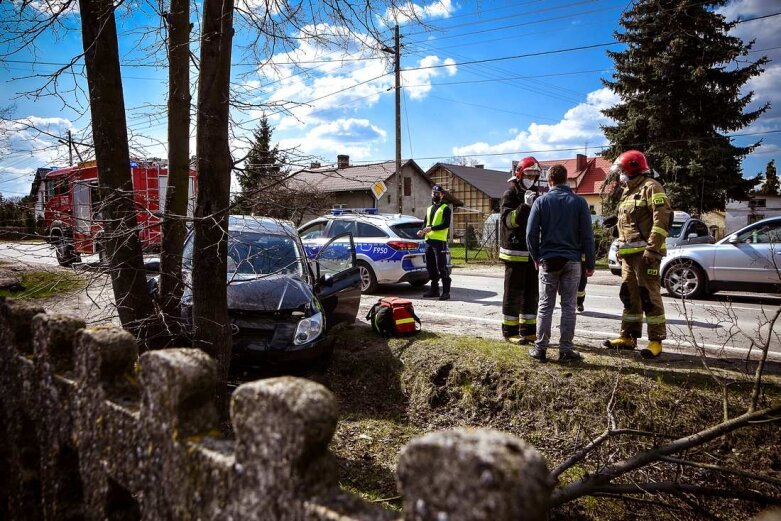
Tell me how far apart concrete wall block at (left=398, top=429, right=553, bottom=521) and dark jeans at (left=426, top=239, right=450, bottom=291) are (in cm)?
844

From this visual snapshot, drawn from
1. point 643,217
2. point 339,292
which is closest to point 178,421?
point 339,292

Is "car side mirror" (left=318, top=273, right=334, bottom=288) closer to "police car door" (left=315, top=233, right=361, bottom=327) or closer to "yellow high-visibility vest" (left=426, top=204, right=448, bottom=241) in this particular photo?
"police car door" (left=315, top=233, right=361, bottom=327)

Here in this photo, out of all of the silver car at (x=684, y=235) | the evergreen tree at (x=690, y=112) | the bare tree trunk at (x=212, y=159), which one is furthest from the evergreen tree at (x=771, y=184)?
the bare tree trunk at (x=212, y=159)

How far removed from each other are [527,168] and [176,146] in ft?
12.0

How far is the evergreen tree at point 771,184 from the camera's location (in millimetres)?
52153

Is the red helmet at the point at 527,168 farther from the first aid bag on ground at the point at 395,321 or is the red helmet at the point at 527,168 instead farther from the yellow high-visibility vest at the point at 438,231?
A: the yellow high-visibility vest at the point at 438,231

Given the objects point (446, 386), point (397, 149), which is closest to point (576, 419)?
point (446, 386)

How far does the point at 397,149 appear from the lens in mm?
20391

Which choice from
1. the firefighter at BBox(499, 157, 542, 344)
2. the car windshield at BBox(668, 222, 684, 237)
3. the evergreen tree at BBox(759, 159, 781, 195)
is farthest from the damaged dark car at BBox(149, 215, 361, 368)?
the evergreen tree at BBox(759, 159, 781, 195)

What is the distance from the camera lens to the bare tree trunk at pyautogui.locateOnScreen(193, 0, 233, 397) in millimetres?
3227

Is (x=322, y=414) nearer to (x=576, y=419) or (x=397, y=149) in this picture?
(x=576, y=419)

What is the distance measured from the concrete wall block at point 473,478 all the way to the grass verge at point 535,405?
234 centimetres

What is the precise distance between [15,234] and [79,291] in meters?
0.54

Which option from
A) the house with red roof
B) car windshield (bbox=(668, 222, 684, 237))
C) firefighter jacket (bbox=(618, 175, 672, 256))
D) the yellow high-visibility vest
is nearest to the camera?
firefighter jacket (bbox=(618, 175, 672, 256))
